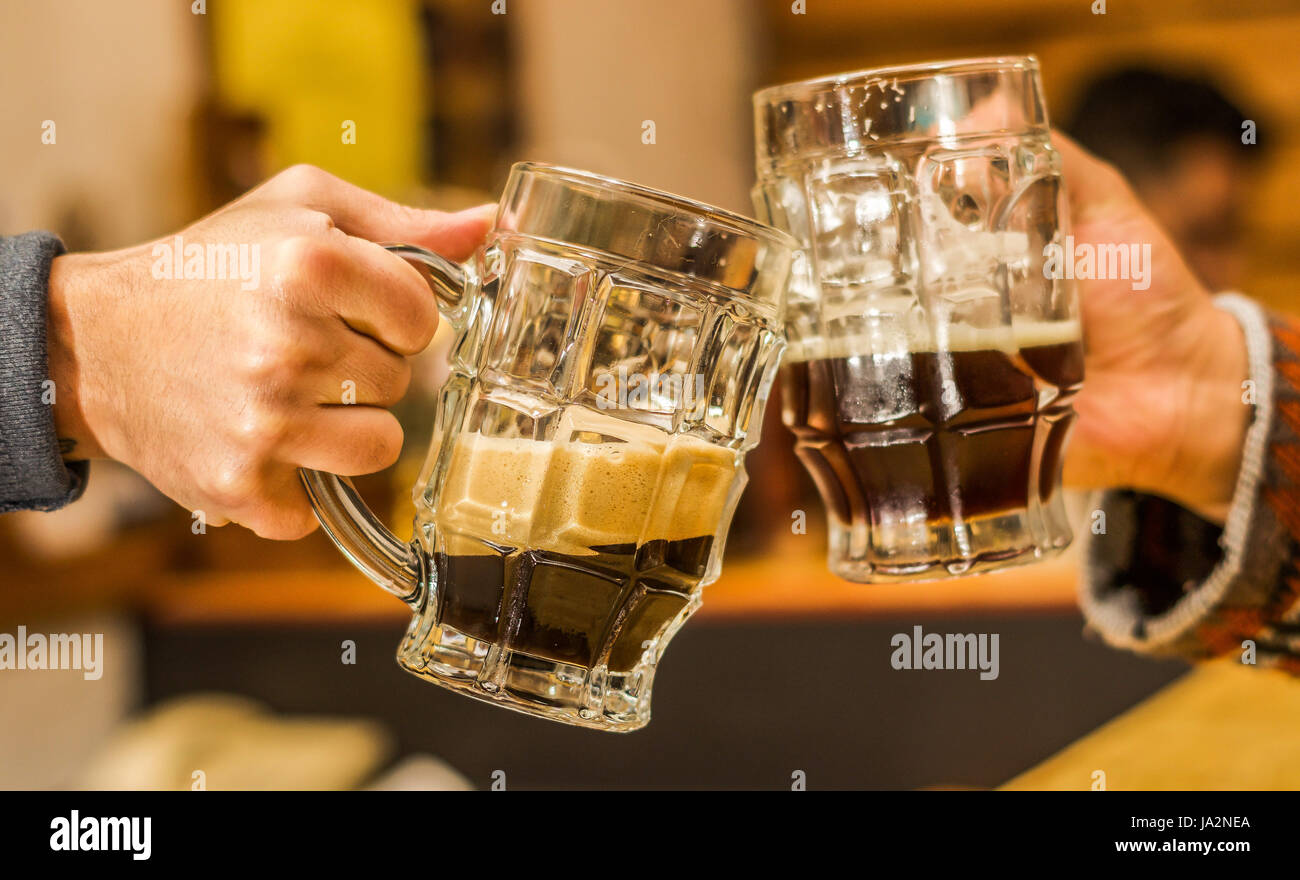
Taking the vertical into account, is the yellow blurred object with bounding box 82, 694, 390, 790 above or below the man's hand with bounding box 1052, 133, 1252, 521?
below

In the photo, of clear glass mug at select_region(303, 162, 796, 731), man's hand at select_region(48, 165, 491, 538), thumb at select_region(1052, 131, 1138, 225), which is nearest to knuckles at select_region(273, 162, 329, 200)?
man's hand at select_region(48, 165, 491, 538)

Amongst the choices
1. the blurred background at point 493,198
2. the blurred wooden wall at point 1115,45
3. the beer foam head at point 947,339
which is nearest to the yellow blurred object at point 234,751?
the blurred background at point 493,198

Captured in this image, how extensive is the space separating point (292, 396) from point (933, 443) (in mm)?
443

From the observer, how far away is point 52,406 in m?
0.79

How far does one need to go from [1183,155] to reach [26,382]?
2.77 meters

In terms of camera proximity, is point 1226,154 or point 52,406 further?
point 1226,154

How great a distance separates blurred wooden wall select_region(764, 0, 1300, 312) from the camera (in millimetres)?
3227

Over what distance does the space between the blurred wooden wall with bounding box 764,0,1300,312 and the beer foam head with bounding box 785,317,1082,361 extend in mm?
2770

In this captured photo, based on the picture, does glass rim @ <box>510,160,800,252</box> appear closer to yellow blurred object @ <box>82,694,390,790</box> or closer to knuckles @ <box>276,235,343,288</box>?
knuckles @ <box>276,235,343,288</box>

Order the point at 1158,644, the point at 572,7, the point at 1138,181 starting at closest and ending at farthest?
1. the point at 1158,644
2. the point at 1138,181
3. the point at 572,7

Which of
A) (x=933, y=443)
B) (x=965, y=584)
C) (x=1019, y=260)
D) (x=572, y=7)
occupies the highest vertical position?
(x=572, y=7)

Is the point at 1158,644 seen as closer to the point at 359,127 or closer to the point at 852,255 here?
the point at 852,255

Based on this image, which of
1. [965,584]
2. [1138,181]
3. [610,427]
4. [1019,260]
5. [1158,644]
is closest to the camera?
[610,427]

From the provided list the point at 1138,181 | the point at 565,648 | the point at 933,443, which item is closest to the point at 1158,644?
the point at 933,443
